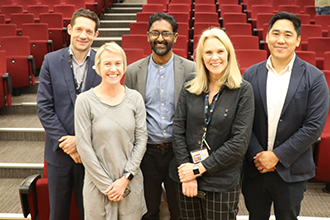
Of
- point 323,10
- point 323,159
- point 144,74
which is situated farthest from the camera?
point 323,10

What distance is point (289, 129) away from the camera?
1.04 meters

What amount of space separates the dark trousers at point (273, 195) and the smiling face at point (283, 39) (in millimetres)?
383

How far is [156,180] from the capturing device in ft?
3.94

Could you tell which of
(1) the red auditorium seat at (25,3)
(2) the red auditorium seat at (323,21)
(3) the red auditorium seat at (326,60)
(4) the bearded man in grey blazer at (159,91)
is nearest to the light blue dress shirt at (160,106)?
(4) the bearded man in grey blazer at (159,91)

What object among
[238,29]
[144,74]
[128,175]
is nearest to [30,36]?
[238,29]

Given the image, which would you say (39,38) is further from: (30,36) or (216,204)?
(216,204)

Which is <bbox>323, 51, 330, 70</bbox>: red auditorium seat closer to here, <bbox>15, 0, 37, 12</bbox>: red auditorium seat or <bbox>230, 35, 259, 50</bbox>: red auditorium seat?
<bbox>230, 35, 259, 50</bbox>: red auditorium seat

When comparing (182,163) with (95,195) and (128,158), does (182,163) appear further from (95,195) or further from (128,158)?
(95,195)

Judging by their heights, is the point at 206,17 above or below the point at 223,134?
above

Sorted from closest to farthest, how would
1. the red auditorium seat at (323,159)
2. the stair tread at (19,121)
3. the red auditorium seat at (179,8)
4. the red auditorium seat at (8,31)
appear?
the red auditorium seat at (323,159) < the stair tread at (19,121) < the red auditorium seat at (8,31) < the red auditorium seat at (179,8)

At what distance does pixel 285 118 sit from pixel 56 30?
2.66 m

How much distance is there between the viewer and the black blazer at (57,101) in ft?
3.72

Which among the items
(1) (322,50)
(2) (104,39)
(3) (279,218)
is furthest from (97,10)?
(3) (279,218)

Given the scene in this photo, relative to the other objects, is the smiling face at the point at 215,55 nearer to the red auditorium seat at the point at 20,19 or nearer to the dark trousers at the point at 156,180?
the dark trousers at the point at 156,180
